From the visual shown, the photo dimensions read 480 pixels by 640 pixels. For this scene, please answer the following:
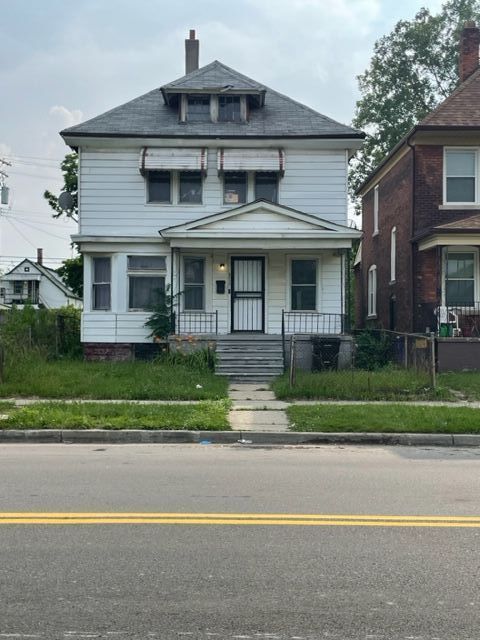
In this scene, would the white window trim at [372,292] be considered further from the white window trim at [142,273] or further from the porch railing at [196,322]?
the white window trim at [142,273]

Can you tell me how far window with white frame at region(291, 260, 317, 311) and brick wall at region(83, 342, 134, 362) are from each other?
16.8ft

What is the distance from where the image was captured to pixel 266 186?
20688 mm

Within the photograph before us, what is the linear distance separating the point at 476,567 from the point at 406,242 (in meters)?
18.0

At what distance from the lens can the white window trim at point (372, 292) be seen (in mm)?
27362

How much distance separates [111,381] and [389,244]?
13.1m

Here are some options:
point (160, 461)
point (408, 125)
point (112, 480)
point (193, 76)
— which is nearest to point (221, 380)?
point (160, 461)

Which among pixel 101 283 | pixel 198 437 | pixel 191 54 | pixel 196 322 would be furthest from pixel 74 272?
pixel 198 437

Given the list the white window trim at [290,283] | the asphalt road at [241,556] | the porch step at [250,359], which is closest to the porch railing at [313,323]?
the white window trim at [290,283]

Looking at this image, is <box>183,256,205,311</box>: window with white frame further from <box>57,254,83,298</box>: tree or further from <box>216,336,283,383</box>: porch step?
<box>57,254,83,298</box>: tree

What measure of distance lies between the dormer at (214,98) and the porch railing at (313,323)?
634 cm

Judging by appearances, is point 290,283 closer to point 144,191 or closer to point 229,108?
point 144,191

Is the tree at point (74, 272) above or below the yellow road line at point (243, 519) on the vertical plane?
above

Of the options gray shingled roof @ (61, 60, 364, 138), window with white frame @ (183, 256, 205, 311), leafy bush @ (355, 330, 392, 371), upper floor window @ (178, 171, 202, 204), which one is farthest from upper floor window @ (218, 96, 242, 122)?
leafy bush @ (355, 330, 392, 371)

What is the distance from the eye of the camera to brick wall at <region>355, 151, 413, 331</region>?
21656 millimetres
